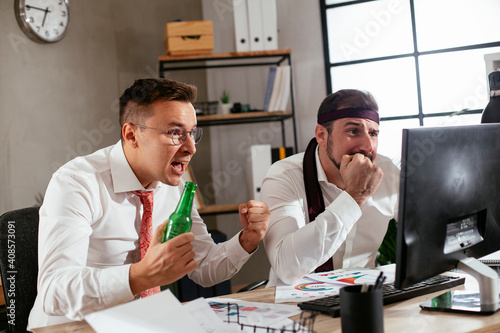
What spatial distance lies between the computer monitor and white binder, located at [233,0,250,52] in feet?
8.12

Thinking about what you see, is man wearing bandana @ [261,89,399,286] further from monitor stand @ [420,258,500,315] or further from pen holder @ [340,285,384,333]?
pen holder @ [340,285,384,333]

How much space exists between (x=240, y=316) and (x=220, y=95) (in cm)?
282

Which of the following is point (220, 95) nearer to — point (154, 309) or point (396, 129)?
point (396, 129)

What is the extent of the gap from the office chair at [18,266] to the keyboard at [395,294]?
866mm

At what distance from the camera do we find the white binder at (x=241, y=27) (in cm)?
353

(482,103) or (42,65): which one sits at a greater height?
(42,65)

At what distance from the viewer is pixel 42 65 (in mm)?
3375

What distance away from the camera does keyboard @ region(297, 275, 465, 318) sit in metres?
1.22

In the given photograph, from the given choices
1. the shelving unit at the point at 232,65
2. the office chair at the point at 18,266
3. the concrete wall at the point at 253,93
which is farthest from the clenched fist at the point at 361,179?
the concrete wall at the point at 253,93

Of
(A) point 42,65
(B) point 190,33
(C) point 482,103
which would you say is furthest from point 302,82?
(A) point 42,65

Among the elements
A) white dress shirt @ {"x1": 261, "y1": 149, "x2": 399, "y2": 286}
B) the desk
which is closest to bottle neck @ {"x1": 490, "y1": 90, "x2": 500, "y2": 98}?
white dress shirt @ {"x1": 261, "y1": 149, "x2": 399, "y2": 286}

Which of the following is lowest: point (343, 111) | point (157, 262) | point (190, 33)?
point (157, 262)

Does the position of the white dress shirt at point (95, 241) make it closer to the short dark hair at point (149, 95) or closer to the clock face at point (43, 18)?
the short dark hair at point (149, 95)

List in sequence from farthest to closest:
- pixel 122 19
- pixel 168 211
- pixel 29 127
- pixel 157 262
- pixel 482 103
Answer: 1. pixel 122 19
2. pixel 482 103
3. pixel 29 127
4. pixel 168 211
5. pixel 157 262
